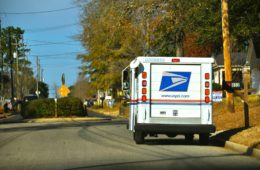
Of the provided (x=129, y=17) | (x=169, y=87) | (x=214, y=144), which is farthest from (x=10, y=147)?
(x=129, y=17)

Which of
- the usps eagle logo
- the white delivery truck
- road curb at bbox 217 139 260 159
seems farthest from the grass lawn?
the usps eagle logo

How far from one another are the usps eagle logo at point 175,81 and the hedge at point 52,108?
1007 inches

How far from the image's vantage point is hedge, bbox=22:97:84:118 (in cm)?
4234

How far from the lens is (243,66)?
46.4 metres

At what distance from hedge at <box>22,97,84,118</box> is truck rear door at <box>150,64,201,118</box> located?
25.5 meters

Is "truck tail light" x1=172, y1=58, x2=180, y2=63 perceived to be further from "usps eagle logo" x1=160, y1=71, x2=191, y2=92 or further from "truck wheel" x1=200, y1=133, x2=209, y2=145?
"truck wheel" x1=200, y1=133, x2=209, y2=145

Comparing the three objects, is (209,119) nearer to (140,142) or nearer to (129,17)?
(140,142)

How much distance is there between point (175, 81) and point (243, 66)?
29.9 metres

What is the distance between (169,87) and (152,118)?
1070mm

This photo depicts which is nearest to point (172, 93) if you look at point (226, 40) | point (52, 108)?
point (226, 40)

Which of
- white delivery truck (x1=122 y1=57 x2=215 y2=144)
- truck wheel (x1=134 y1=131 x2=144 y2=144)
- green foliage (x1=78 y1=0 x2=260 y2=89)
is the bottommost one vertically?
truck wheel (x1=134 y1=131 x2=144 y2=144)

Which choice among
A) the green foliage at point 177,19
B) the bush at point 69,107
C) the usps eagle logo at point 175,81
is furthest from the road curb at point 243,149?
the bush at point 69,107

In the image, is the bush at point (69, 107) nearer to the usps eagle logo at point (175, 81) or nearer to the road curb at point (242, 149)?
the road curb at point (242, 149)

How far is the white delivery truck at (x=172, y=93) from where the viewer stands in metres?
17.5
